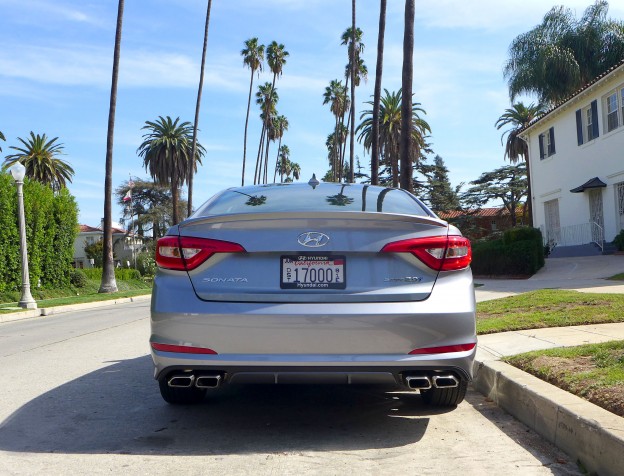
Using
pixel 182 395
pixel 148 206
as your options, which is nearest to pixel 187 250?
pixel 182 395

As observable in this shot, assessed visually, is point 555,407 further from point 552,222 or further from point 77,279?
point 77,279

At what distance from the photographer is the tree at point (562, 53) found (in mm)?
33781

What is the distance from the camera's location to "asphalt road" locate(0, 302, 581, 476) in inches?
148

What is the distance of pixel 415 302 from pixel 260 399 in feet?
6.27

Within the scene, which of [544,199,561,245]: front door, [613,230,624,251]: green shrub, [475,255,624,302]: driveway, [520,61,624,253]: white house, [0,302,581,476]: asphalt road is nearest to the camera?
[0,302,581,476]: asphalt road

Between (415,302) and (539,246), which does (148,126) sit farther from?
(415,302)

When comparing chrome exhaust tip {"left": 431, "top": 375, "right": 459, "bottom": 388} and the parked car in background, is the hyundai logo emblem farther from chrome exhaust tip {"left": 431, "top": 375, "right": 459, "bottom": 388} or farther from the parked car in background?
chrome exhaust tip {"left": 431, "top": 375, "right": 459, "bottom": 388}

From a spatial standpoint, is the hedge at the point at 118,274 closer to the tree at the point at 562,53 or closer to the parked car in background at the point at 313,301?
the tree at the point at 562,53

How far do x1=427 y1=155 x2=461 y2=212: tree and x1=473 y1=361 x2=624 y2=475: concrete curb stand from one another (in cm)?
5608

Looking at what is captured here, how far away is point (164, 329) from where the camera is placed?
4.05 metres

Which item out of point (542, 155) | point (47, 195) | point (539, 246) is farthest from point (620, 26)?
point (47, 195)

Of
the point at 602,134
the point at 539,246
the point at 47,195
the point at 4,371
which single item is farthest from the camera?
the point at 47,195

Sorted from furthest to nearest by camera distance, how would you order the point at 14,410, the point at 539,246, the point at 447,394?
1. the point at 539,246
2. the point at 14,410
3. the point at 447,394

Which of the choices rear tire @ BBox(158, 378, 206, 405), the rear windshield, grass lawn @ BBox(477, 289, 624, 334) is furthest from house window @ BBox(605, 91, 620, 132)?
rear tire @ BBox(158, 378, 206, 405)
